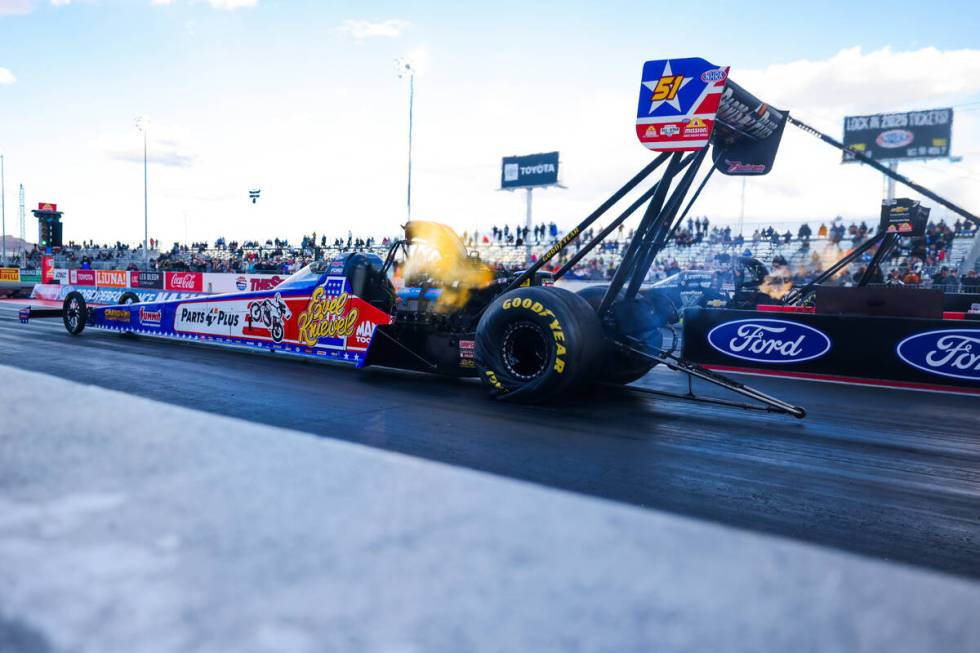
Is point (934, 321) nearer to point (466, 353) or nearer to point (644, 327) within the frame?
point (644, 327)

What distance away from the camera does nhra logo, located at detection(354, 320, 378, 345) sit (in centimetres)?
814

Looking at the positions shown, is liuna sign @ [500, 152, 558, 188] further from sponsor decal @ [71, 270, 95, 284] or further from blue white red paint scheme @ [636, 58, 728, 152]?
blue white red paint scheme @ [636, 58, 728, 152]

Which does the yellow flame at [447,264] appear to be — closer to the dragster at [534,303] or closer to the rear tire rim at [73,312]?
the dragster at [534,303]

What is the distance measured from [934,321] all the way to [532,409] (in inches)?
239

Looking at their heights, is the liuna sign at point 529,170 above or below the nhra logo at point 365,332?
above

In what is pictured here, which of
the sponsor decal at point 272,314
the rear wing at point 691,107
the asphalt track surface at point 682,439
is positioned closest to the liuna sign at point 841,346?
the asphalt track surface at point 682,439

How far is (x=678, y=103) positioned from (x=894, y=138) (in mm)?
48829

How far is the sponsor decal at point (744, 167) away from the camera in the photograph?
719 centimetres

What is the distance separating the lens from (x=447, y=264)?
8148 millimetres

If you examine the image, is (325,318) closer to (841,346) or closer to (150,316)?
(150,316)

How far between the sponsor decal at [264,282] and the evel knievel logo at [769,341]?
15.0m

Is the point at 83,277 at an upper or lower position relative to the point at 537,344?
upper

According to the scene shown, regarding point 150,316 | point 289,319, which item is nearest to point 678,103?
point 289,319

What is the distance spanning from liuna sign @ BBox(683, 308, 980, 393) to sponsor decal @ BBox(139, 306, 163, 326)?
26.6ft
